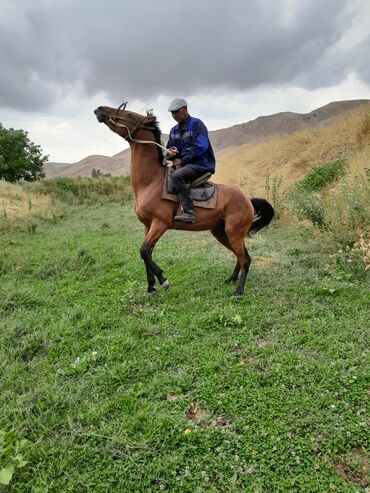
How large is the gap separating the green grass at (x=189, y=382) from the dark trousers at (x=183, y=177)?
5.23ft

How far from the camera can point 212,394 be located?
2994 mm

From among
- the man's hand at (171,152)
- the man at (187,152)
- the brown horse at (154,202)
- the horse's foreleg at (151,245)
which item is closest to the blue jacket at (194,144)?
the man at (187,152)

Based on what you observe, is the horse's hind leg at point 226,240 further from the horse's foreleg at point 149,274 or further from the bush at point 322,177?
the bush at point 322,177

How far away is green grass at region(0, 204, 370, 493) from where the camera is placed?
2291mm

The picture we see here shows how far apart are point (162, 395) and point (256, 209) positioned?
12.6 feet

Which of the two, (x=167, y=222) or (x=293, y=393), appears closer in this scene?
(x=293, y=393)

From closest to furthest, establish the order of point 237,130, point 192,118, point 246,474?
point 246,474
point 192,118
point 237,130

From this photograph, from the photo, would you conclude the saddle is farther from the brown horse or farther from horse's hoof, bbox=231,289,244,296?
horse's hoof, bbox=231,289,244,296

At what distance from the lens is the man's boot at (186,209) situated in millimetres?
→ 5043

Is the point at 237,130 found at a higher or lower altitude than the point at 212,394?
higher

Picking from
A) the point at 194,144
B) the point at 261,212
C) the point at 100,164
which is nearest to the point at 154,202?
the point at 194,144

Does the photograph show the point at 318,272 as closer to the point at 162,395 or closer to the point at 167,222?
the point at 167,222

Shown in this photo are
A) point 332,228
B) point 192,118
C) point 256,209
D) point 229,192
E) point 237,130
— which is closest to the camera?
point 192,118

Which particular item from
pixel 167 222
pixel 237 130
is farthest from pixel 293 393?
pixel 237 130
